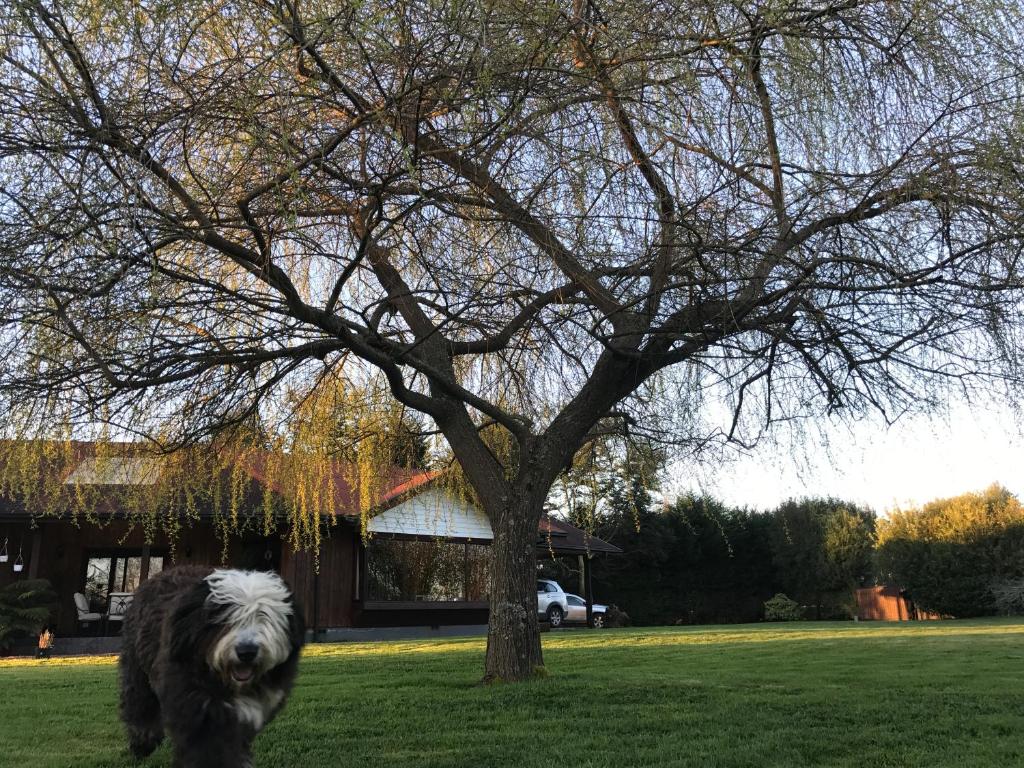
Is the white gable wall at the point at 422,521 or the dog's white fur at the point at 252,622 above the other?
the white gable wall at the point at 422,521

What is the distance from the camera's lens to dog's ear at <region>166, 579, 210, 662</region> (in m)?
3.56

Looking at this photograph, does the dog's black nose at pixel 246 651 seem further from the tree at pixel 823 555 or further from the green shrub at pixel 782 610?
the tree at pixel 823 555

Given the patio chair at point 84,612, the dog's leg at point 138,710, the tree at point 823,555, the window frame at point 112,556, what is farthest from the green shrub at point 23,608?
the tree at point 823,555

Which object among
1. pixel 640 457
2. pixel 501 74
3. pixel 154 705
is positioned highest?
pixel 501 74

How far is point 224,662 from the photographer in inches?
136

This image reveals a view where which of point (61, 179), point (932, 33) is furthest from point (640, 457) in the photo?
point (61, 179)

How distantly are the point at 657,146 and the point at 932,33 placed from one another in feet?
6.29

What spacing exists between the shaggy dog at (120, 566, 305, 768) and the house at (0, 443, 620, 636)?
11.9 meters

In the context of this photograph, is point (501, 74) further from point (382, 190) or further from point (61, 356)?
point (61, 356)

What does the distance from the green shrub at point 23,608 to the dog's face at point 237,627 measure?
43.4 feet

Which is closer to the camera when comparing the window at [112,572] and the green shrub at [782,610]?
the window at [112,572]

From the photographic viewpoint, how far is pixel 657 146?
561cm

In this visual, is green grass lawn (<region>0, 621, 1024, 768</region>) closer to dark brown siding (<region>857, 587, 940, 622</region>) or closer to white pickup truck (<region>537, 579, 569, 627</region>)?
white pickup truck (<region>537, 579, 569, 627</region>)

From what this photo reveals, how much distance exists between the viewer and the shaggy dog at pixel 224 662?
348 centimetres
